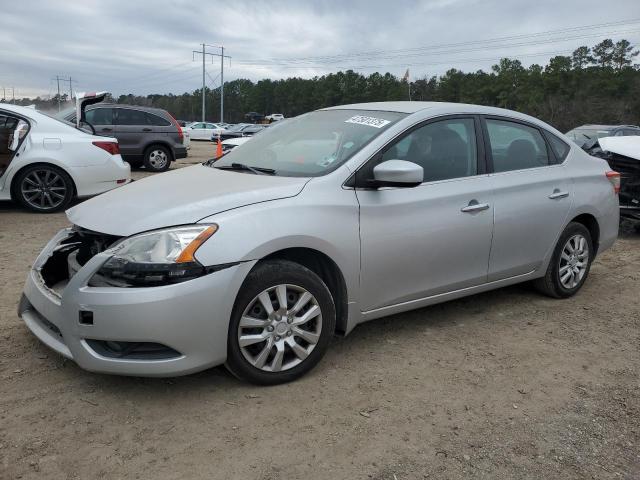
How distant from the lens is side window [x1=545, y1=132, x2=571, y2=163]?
4.61 metres

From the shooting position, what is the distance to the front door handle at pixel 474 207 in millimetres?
3801

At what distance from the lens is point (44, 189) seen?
7641 millimetres

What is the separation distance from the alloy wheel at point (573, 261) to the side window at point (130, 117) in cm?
1130

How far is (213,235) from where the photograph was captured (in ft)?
9.20

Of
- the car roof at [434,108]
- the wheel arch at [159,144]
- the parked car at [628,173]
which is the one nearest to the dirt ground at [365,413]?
the car roof at [434,108]

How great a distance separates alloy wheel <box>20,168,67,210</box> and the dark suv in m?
5.69

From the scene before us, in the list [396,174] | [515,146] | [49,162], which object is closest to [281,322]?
[396,174]

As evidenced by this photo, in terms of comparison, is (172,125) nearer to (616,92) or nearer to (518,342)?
(518,342)

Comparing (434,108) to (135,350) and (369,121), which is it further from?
(135,350)

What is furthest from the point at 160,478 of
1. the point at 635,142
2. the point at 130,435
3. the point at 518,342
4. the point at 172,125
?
the point at 172,125

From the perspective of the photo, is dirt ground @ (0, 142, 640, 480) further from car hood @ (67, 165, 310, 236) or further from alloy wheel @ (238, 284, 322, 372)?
car hood @ (67, 165, 310, 236)

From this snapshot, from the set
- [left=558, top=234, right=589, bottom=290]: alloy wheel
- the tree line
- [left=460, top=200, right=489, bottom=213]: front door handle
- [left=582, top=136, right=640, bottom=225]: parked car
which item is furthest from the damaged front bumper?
the tree line

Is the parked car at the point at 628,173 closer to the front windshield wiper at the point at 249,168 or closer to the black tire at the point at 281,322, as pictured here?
the front windshield wiper at the point at 249,168

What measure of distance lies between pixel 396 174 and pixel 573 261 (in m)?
2.31
